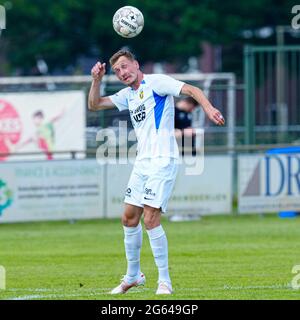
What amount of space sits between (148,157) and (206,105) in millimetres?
926

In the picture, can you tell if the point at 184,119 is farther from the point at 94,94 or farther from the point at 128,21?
the point at 94,94

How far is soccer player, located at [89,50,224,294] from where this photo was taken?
11.9 metres

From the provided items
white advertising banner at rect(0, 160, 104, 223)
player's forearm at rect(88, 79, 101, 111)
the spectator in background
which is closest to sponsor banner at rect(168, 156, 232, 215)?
the spectator in background

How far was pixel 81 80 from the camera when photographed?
102 feet

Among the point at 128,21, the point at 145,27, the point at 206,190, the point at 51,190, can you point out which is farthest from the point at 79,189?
the point at 145,27

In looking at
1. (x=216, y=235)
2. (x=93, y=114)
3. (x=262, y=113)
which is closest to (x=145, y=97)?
(x=216, y=235)

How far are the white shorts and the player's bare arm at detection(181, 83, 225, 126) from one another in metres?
0.74

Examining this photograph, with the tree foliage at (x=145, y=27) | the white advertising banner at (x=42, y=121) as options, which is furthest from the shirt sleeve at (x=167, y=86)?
the tree foliage at (x=145, y=27)

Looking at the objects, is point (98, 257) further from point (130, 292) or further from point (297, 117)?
point (297, 117)

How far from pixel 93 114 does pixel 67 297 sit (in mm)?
15281

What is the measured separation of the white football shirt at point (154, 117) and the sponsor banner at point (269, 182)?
1063 centimetres

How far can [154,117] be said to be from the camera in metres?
12.0

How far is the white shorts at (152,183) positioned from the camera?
1182 centimetres

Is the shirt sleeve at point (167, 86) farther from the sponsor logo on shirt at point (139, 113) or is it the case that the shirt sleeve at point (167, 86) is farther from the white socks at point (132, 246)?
the white socks at point (132, 246)
